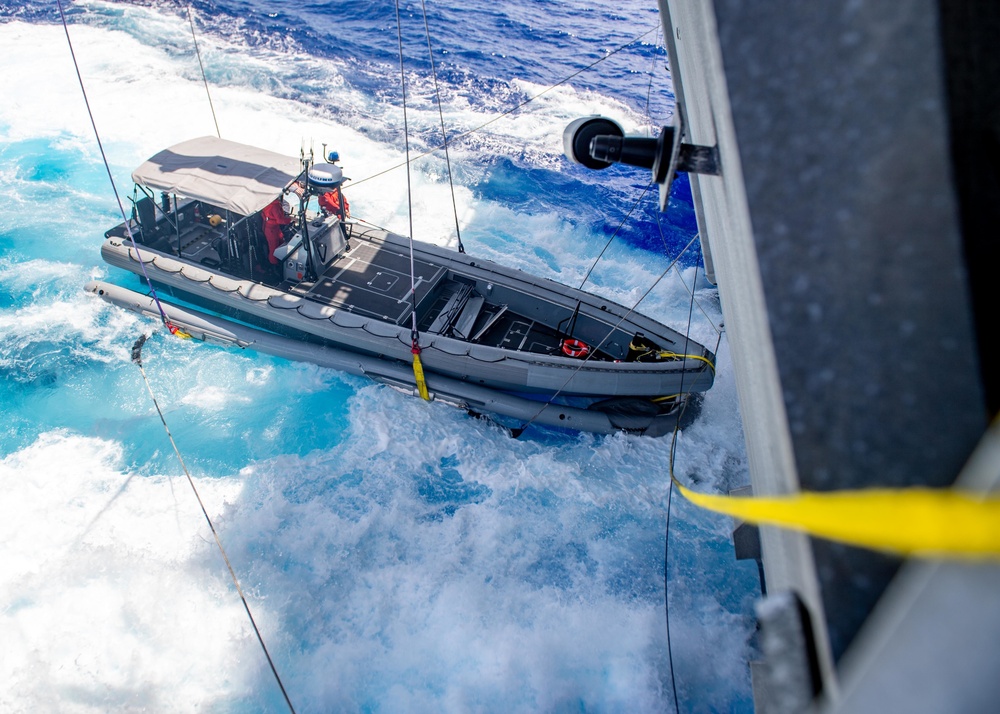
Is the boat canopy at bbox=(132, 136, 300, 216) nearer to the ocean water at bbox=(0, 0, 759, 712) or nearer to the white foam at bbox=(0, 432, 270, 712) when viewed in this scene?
the ocean water at bbox=(0, 0, 759, 712)

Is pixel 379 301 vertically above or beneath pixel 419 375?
above

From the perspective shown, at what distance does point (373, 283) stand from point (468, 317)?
157cm

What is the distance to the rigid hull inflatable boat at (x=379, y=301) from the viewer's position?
24.3 feet

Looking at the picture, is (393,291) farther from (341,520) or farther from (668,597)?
(668,597)

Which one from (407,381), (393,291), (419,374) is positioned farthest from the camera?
(393,291)

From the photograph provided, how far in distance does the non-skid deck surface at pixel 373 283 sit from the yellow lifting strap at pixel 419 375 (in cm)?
75

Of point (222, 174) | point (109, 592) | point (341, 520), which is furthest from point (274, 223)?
point (109, 592)

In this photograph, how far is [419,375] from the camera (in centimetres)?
757

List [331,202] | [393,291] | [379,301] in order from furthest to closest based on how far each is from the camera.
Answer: [331,202]
[393,291]
[379,301]

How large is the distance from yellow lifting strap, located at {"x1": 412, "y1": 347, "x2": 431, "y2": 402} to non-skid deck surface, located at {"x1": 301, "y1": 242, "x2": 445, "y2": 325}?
75 centimetres

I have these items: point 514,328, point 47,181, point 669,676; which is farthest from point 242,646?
point 47,181

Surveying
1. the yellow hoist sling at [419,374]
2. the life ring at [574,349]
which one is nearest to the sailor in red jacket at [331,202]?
the yellow hoist sling at [419,374]

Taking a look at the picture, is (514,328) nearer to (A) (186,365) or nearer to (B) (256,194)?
(B) (256,194)

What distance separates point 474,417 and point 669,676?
375 cm
